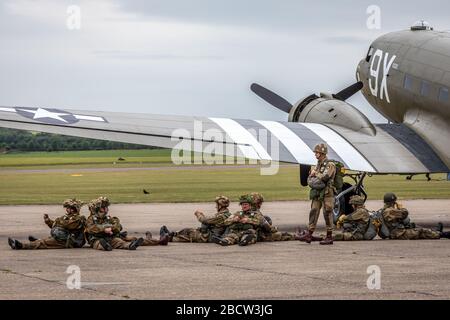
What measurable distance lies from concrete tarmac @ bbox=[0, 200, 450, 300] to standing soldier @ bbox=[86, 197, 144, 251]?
0.76 ft

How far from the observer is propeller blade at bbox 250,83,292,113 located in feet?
105

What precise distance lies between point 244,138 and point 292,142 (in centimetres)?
122

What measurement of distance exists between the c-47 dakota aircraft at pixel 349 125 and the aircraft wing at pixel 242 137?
1.0 inches

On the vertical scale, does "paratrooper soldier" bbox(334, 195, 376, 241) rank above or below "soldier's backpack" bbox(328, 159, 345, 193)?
below

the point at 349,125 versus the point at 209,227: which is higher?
the point at 349,125

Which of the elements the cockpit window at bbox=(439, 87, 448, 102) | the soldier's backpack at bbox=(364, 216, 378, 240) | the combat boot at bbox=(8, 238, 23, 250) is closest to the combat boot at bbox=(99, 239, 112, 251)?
the combat boot at bbox=(8, 238, 23, 250)

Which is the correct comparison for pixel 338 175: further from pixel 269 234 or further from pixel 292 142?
pixel 269 234

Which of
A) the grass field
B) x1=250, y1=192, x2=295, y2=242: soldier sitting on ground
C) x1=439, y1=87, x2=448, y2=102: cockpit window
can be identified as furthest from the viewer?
the grass field

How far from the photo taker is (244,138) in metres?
25.6

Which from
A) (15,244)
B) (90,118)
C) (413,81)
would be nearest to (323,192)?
(90,118)

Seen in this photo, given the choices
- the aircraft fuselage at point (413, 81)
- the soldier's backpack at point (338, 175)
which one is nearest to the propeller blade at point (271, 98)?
the aircraft fuselage at point (413, 81)

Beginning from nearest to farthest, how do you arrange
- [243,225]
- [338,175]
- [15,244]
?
[15,244]
[243,225]
[338,175]

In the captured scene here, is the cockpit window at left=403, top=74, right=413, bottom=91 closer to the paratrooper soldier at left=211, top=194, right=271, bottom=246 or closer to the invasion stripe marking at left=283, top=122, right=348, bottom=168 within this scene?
the invasion stripe marking at left=283, top=122, right=348, bottom=168
